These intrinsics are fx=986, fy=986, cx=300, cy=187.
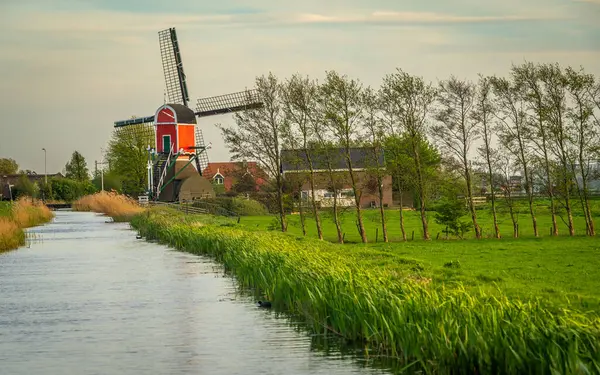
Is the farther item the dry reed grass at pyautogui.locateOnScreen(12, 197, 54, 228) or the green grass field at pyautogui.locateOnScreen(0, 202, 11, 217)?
the dry reed grass at pyautogui.locateOnScreen(12, 197, 54, 228)

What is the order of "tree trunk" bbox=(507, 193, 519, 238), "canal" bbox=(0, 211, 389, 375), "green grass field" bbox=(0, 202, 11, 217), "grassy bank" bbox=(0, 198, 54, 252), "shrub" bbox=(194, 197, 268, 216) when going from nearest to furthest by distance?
1. "canal" bbox=(0, 211, 389, 375)
2. "grassy bank" bbox=(0, 198, 54, 252)
3. "tree trunk" bbox=(507, 193, 519, 238)
4. "green grass field" bbox=(0, 202, 11, 217)
5. "shrub" bbox=(194, 197, 268, 216)

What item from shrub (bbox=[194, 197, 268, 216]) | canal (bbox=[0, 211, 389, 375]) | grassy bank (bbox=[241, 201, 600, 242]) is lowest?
canal (bbox=[0, 211, 389, 375])

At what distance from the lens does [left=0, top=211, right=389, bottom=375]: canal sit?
47.1 feet

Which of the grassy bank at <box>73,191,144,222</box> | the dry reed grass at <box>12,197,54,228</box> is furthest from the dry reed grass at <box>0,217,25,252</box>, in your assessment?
the grassy bank at <box>73,191,144,222</box>

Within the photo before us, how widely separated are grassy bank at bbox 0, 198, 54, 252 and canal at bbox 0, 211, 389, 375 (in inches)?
406

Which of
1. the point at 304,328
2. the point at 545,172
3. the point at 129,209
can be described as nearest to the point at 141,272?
the point at 304,328

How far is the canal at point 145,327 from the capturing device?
14367 millimetres

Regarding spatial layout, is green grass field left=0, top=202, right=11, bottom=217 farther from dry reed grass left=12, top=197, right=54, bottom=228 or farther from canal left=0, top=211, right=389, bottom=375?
canal left=0, top=211, right=389, bottom=375

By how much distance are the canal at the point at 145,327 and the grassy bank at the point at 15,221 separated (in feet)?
33.8

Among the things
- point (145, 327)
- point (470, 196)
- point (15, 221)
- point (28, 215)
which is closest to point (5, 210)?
point (15, 221)

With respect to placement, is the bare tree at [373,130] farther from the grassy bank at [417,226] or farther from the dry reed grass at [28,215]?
the dry reed grass at [28,215]

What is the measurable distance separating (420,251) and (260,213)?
48.0 metres

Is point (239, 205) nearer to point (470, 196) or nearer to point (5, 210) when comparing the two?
point (5, 210)

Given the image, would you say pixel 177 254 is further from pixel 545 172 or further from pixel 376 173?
pixel 545 172
